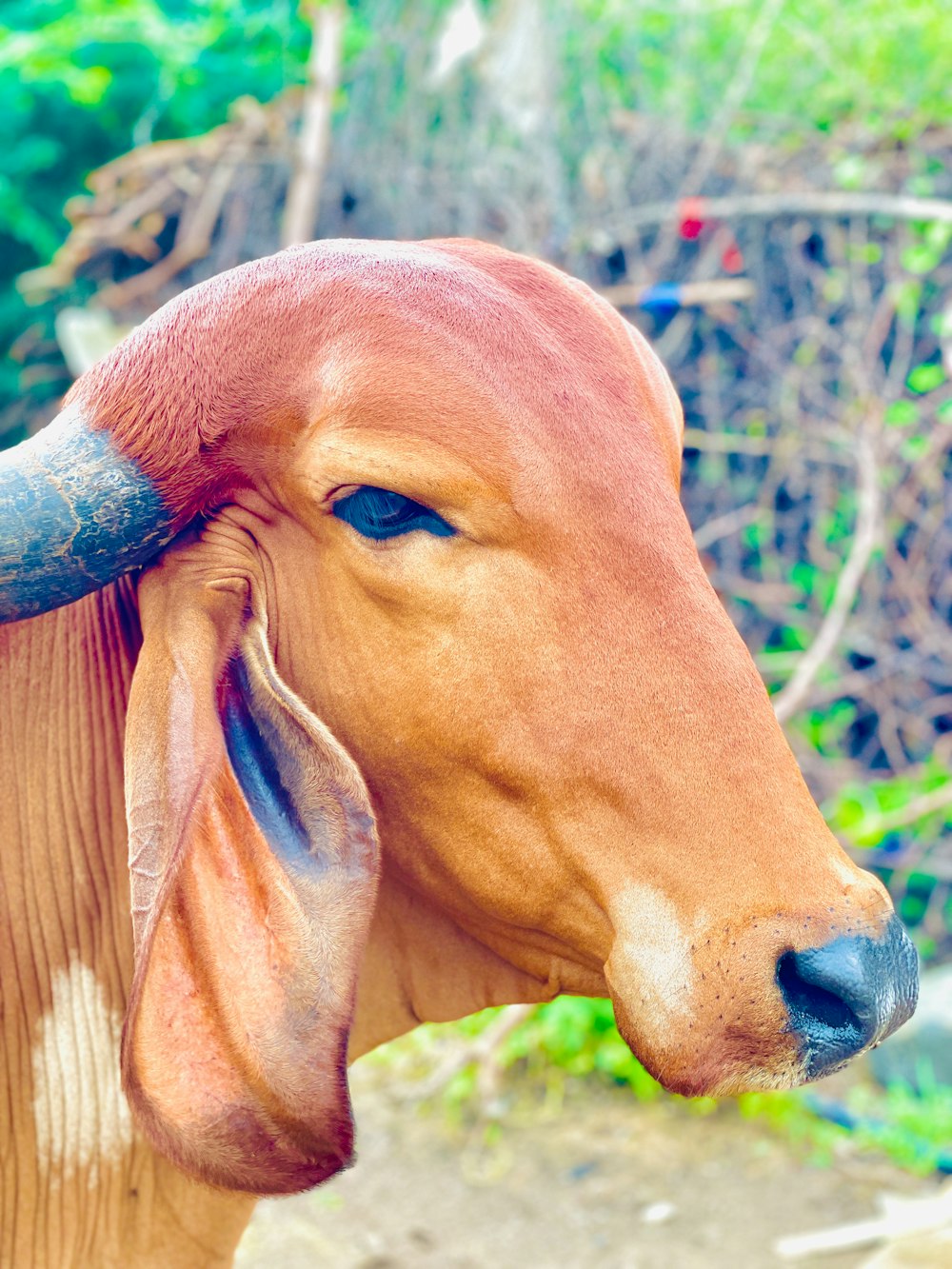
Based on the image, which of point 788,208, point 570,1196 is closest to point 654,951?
point 570,1196

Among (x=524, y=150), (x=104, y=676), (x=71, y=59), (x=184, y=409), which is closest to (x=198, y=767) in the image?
(x=104, y=676)

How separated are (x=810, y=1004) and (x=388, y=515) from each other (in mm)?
814

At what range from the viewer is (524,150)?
268 inches

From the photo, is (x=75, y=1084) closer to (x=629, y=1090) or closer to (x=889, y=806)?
(x=629, y=1090)

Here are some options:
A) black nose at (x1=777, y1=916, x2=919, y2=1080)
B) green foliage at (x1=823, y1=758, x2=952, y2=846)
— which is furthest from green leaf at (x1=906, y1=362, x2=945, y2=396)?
black nose at (x1=777, y1=916, x2=919, y2=1080)

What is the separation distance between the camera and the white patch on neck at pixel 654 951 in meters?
1.56

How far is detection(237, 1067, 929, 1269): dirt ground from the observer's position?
4199mm

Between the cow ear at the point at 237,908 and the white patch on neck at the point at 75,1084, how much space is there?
1.04ft

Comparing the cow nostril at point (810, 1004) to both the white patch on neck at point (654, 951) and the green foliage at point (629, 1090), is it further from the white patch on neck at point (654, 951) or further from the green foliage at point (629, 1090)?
the green foliage at point (629, 1090)

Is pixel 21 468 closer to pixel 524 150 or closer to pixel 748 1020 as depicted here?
pixel 748 1020

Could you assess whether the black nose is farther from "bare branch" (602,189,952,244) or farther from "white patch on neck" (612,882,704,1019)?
"bare branch" (602,189,952,244)

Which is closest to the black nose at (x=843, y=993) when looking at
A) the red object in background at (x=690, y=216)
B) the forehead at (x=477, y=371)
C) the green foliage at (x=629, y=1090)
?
the forehead at (x=477, y=371)

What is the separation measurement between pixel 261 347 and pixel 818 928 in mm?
1039

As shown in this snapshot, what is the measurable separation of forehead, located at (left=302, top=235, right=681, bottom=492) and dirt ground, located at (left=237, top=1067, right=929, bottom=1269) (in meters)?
3.29
